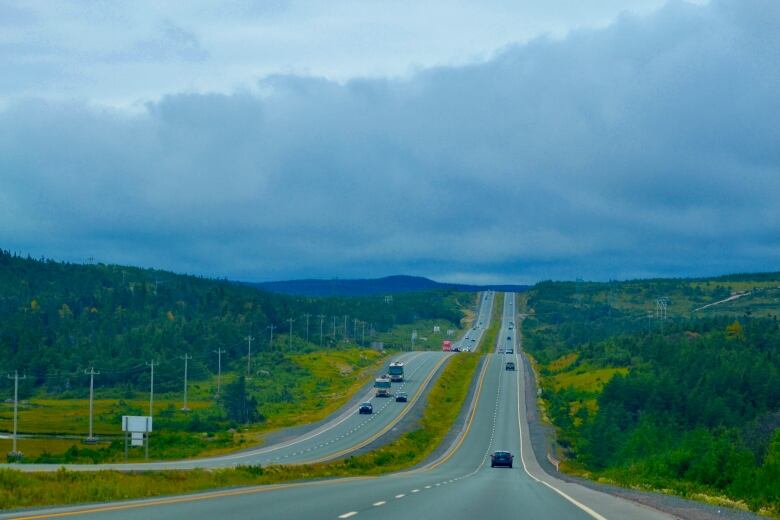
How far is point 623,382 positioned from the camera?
127 meters

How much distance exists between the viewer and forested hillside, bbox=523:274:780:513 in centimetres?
5397

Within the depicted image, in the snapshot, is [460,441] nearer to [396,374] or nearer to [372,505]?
[396,374]

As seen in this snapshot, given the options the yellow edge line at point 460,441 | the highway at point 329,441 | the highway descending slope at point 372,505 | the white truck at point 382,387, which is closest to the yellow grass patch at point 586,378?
the yellow edge line at point 460,441

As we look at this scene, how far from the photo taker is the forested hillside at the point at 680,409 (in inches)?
2125

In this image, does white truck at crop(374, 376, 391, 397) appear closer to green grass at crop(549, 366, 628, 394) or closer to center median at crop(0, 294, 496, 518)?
green grass at crop(549, 366, 628, 394)

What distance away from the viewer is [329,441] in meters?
98.2

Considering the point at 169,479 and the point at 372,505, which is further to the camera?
the point at 169,479

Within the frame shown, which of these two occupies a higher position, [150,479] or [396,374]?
[150,479]

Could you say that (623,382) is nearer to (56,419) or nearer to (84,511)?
(56,419)

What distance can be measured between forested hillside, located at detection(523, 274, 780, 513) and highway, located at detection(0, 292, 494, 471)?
19.0 metres

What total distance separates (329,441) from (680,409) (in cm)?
4738

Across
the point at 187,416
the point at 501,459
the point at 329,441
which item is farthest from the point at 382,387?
the point at 501,459

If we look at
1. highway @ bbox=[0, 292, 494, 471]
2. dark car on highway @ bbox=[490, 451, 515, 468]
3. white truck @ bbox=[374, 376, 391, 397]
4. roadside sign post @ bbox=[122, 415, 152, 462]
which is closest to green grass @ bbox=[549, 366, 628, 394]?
highway @ bbox=[0, 292, 494, 471]

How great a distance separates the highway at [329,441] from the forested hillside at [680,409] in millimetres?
19005
